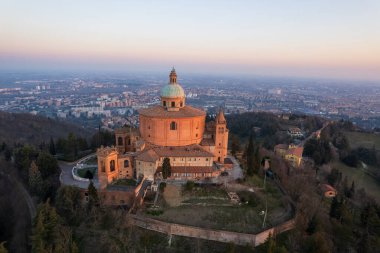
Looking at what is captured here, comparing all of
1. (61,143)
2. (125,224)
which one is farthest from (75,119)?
(125,224)

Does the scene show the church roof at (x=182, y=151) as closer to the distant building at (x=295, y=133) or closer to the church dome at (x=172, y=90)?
the church dome at (x=172, y=90)

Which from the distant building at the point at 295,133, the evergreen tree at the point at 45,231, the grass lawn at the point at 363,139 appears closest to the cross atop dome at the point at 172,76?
the evergreen tree at the point at 45,231

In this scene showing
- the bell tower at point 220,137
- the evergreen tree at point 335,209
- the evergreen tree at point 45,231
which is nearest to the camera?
the evergreen tree at point 45,231

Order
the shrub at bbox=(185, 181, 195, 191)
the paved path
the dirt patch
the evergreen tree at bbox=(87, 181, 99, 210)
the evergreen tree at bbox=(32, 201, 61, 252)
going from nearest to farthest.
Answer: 1. the evergreen tree at bbox=(32, 201, 61, 252)
2. the evergreen tree at bbox=(87, 181, 99, 210)
3. the dirt patch
4. the shrub at bbox=(185, 181, 195, 191)
5. the paved path

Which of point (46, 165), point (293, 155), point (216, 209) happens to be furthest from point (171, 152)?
point (293, 155)

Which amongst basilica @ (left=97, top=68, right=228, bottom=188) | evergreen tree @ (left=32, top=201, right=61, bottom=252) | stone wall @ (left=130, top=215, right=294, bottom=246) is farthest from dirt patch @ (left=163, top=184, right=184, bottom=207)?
evergreen tree @ (left=32, top=201, right=61, bottom=252)

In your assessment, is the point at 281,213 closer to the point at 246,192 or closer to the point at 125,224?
the point at 246,192

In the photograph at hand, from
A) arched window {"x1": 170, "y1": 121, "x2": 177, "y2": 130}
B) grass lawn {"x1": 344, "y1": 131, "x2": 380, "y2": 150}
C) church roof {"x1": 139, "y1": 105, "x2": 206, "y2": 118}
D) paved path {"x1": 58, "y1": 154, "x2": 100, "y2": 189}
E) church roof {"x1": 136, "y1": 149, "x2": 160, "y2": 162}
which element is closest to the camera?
paved path {"x1": 58, "y1": 154, "x2": 100, "y2": 189}

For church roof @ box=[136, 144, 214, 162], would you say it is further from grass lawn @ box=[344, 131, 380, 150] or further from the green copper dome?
grass lawn @ box=[344, 131, 380, 150]
